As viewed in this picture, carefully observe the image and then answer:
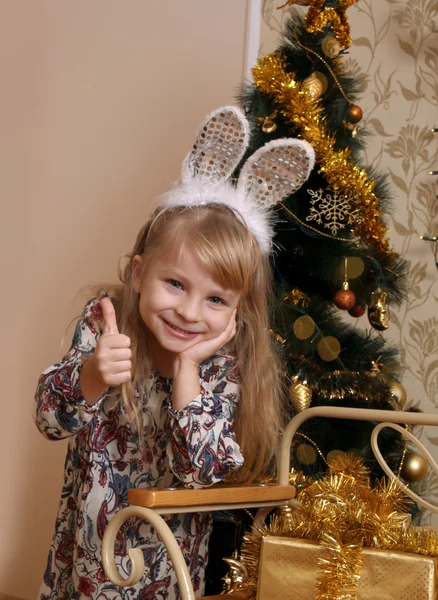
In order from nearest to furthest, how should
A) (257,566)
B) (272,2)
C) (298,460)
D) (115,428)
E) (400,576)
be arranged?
(400,576)
(257,566)
(115,428)
(298,460)
(272,2)

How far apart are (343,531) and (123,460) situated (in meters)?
0.39

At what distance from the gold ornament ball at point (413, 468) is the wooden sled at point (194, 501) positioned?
18 cm

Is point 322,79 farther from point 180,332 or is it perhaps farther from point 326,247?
point 180,332

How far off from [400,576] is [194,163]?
72cm

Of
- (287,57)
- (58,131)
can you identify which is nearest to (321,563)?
(287,57)

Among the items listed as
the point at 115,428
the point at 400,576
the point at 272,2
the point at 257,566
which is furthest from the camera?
the point at 272,2

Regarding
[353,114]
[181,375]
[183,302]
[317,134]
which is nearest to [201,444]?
[181,375]

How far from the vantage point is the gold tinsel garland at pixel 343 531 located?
3.34 ft

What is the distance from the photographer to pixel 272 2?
1.97m

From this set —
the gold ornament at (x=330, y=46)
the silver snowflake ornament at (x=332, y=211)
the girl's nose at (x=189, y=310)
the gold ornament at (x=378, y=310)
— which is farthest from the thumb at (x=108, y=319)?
the gold ornament at (x=330, y=46)

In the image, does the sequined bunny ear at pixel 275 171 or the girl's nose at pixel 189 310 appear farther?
the sequined bunny ear at pixel 275 171

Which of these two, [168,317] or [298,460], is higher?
[168,317]

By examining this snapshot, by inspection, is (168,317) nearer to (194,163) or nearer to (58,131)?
(194,163)

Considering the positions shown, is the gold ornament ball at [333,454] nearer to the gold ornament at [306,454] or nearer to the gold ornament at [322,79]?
the gold ornament at [306,454]
